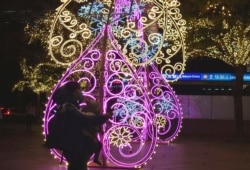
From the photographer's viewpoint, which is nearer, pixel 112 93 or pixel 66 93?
pixel 66 93

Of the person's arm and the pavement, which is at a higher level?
the person's arm

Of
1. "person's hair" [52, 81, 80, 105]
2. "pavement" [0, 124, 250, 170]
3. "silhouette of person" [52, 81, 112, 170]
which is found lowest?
"pavement" [0, 124, 250, 170]

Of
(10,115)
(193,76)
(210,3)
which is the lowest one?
(10,115)

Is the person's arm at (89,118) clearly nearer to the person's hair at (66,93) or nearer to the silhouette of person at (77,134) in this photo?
the silhouette of person at (77,134)

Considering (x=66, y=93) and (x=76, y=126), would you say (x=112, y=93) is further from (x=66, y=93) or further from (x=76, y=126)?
(x=76, y=126)

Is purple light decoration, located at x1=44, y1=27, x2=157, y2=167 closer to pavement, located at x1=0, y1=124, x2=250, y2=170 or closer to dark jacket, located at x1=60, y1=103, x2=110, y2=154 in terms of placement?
pavement, located at x1=0, y1=124, x2=250, y2=170

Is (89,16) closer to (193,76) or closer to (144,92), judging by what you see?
(144,92)

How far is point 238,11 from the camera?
19.8 m

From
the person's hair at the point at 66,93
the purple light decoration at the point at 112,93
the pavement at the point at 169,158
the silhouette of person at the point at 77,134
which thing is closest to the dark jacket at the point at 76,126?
the silhouette of person at the point at 77,134

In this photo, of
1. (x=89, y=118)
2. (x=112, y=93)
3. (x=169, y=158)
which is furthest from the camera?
(x=169, y=158)

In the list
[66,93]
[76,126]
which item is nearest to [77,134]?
[76,126]

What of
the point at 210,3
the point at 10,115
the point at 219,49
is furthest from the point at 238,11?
the point at 10,115

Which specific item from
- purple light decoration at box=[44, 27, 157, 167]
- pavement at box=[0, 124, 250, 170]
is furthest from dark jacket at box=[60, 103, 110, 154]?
pavement at box=[0, 124, 250, 170]

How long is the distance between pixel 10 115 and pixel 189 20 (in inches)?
713
